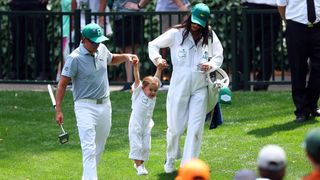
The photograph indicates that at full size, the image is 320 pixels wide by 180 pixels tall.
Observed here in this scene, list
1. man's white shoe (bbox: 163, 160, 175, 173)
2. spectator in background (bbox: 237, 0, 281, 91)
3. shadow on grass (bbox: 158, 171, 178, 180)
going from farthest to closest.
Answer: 1. spectator in background (bbox: 237, 0, 281, 91)
2. man's white shoe (bbox: 163, 160, 175, 173)
3. shadow on grass (bbox: 158, 171, 178, 180)

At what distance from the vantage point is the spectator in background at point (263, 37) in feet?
55.8

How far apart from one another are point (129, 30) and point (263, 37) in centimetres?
217

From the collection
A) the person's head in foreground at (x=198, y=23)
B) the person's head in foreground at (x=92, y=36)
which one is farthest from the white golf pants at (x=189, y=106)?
the person's head in foreground at (x=92, y=36)

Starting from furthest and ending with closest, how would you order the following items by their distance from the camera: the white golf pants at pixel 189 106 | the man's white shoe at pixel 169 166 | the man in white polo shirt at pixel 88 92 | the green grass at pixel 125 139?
the green grass at pixel 125 139
the man's white shoe at pixel 169 166
the white golf pants at pixel 189 106
the man in white polo shirt at pixel 88 92

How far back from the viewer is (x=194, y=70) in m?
10.9

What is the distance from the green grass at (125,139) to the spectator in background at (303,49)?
29 cm

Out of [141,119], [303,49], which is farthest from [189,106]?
[303,49]

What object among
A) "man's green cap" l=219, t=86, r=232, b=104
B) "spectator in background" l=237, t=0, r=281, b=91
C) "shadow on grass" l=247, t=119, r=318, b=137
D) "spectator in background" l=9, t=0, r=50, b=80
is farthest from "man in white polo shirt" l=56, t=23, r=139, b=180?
"spectator in background" l=9, t=0, r=50, b=80

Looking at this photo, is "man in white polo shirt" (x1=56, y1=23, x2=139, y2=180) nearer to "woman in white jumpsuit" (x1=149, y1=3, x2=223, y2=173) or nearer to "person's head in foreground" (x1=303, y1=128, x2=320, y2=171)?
"woman in white jumpsuit" (x1=149, y1=3, x2=223, y2=173)

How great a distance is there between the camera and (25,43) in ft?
59.1

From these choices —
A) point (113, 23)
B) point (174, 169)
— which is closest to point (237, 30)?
point (113, 23)

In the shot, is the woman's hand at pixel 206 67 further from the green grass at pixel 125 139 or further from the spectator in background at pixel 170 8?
the spectator in background at pixel 170 8

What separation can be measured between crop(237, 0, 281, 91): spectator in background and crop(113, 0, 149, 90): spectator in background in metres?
1.71

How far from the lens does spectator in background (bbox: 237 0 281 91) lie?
17.0 metres
